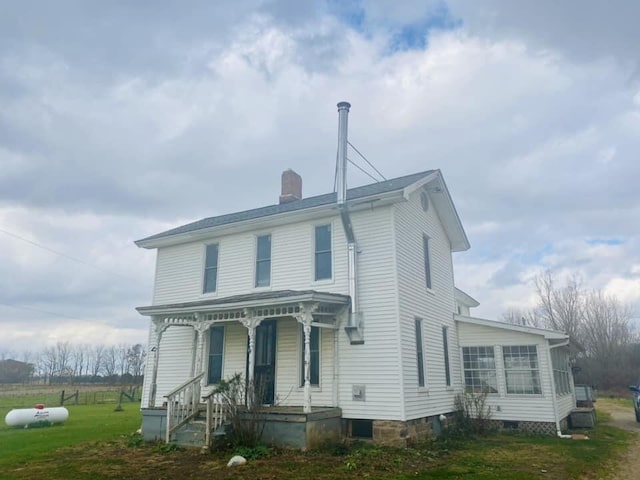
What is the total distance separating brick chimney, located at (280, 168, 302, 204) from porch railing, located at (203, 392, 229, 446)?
882 centimetres

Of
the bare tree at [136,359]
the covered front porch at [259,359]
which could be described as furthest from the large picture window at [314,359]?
the bare tree at [136,359]

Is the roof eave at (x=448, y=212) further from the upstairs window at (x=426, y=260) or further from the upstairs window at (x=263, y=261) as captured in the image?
the upstairs window at (x=263, y=261)

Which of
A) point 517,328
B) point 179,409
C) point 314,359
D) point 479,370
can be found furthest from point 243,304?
point 517,328

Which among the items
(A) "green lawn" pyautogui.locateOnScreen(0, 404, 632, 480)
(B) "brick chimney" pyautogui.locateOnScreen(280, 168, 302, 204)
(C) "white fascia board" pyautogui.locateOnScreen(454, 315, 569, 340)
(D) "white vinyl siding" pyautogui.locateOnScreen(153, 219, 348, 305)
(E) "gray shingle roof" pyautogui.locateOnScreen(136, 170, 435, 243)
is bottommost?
(A) "green lawn" pyautogui.locateOnScreen(0, 404, 632, 480)

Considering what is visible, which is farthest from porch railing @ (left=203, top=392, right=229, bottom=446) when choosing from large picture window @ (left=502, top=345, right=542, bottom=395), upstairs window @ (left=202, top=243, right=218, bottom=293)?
large picture window @ (left=502, top=345, right=542, bottom=395)

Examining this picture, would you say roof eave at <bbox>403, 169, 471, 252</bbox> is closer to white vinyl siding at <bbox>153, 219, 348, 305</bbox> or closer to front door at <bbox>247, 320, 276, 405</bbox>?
white vinyl siding at <bbox>153, 219, 348, 305</bbox>

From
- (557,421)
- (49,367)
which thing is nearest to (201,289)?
(557,421)

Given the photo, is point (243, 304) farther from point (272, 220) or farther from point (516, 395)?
point (516, 395)

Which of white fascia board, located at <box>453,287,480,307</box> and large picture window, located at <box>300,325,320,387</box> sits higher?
white fascia board, located at <box>453,287,480,307</box>

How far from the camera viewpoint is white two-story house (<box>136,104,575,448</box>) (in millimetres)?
11719

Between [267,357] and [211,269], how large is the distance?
3.85m

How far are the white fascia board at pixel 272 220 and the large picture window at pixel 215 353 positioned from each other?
319 cm

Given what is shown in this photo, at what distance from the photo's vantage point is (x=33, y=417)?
1852 centimetres

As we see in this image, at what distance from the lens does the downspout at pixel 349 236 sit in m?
12.1
